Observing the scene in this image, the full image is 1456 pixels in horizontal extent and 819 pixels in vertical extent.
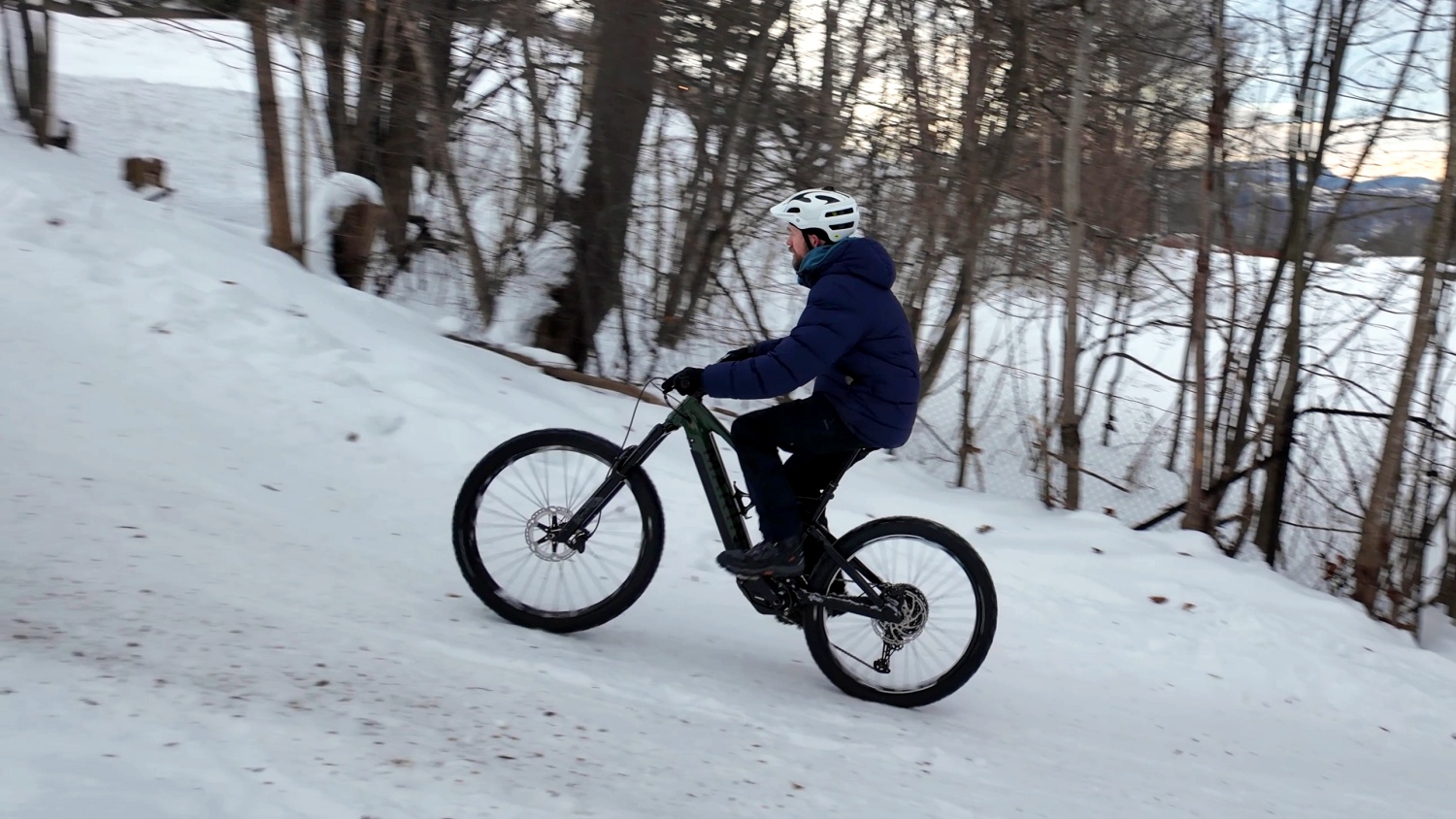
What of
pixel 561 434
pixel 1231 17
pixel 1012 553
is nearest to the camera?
pixel 561 434

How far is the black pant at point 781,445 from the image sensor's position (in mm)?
4438

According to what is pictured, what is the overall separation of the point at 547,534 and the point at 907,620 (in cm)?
147

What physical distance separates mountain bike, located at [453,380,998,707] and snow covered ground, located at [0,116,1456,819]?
18 centimetres

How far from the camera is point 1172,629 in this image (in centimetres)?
612

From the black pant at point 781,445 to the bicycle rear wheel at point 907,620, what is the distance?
28cm

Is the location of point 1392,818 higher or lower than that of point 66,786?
lower

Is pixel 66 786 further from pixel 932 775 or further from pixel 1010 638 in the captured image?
pixel 1010 638

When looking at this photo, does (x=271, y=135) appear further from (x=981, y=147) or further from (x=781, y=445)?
(x=781, y=445)

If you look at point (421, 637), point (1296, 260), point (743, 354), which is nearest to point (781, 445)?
point (743, 354)

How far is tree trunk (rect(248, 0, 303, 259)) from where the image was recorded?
8.20m

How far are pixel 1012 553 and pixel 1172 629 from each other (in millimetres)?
988

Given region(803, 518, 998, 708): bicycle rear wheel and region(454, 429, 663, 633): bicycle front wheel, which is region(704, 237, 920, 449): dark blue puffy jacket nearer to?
region(803, 518, 998, 708): bicycle rear wheel

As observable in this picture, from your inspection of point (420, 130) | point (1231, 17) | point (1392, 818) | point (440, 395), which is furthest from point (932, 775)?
point (420, 130)

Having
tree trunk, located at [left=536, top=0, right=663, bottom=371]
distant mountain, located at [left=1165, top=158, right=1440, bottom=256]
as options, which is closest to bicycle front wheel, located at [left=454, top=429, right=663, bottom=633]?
tree trunk, located at [left=536, top=0, right=663, bottom=371]
